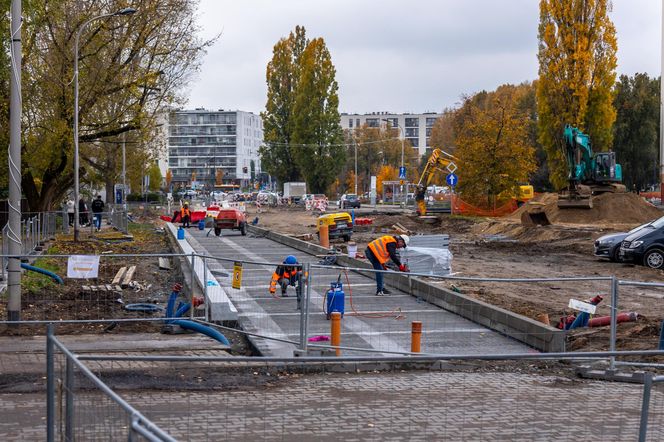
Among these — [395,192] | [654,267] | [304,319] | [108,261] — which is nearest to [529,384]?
[304,319]

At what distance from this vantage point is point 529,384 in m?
7.37

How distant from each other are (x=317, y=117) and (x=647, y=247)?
7008cm

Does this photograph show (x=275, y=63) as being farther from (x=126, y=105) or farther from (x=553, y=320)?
(x=553, y=320)

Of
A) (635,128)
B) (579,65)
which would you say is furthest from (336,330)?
(635,128)

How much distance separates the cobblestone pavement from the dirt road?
21.1ft

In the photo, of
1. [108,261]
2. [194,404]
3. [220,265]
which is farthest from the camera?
[108,261]

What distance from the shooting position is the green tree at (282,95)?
322 feet

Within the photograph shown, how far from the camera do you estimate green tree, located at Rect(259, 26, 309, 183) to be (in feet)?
322

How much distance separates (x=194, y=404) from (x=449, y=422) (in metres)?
1.86

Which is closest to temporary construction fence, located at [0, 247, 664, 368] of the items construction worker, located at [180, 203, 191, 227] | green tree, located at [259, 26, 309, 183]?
construction worker, located at [180, 203, 191, 227]

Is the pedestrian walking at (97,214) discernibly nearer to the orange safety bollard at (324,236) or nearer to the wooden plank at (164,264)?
the orange safety bollard at (324,236)

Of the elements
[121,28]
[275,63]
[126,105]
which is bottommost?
[126,105]

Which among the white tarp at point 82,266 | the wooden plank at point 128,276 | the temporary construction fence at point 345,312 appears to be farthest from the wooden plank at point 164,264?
the white tarp at point 82,266

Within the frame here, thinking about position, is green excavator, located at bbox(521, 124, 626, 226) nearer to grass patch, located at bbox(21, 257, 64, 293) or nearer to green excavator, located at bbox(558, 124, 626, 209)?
green excavator, located at bbox(558, 124, 626, 209)
